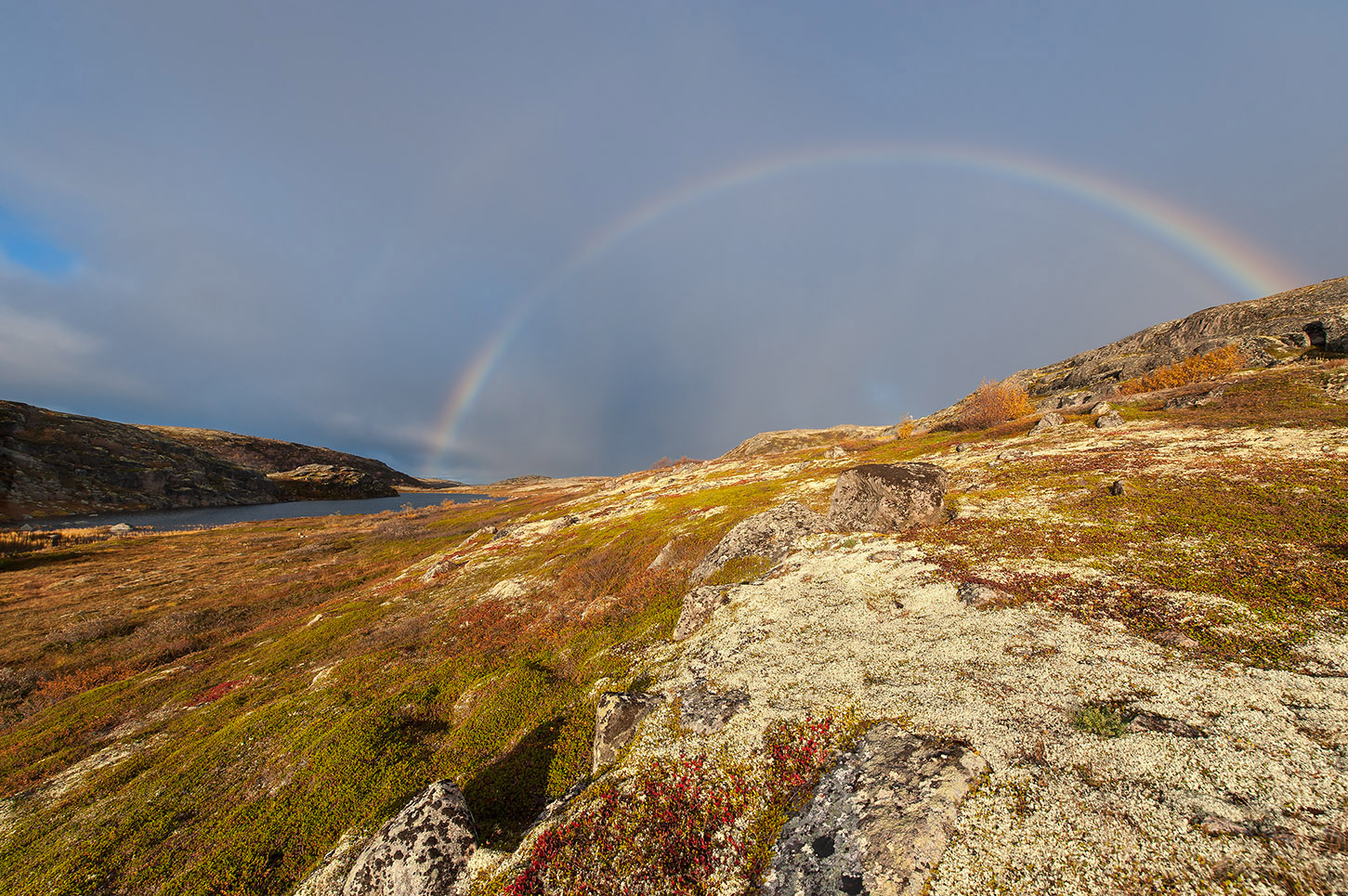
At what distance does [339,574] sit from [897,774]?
199 feet

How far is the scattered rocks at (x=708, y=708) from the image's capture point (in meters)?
11.2

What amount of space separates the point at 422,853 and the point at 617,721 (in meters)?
4.93

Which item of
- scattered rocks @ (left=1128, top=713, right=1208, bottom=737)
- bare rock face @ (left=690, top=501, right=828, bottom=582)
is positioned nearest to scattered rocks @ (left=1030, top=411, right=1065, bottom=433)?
bare rock face @ (left=690, top=501, right=828, bottom=582)

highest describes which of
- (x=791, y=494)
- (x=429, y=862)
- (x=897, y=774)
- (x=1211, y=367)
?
(x=1211, y=367)

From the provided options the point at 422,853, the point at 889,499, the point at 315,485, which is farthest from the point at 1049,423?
the point at 315,485

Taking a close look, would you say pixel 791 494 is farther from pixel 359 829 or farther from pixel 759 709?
pixel 359 829

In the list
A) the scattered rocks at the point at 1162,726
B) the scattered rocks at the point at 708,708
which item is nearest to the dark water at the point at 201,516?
the scattered rocks at the point at 708,708

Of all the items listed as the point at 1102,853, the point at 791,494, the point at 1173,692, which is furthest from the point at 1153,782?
the point at 791,494

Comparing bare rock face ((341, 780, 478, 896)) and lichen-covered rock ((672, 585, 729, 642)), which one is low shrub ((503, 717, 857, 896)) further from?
lichen-covered rock ((672, 585, 729, 642))

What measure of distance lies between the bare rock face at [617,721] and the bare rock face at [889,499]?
1689cm

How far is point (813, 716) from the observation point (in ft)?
35.0

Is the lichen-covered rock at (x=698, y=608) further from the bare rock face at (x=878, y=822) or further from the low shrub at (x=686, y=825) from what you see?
the bare rock face at (x=878, y=822)

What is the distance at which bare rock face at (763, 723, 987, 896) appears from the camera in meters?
6.76

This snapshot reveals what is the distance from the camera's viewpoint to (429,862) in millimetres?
9016
